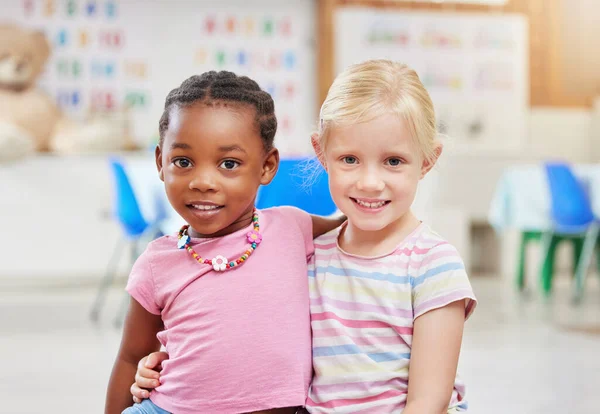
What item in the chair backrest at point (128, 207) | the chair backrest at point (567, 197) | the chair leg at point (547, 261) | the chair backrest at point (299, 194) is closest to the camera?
the chair backrest at point (299, 194)

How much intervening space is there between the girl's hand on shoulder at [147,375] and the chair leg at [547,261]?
3.47m

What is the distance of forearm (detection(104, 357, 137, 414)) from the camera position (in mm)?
1038

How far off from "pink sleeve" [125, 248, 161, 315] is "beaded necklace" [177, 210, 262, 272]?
51 millimetres

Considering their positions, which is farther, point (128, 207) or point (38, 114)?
point (38, 114)

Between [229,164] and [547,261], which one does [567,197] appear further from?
[229,164]

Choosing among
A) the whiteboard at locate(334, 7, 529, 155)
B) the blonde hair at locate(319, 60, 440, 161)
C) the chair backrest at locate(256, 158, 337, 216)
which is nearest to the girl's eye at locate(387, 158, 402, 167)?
the blonde hair at locate(319, 60, 440, 161)

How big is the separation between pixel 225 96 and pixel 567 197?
3.23 m

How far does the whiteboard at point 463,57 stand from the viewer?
621cm

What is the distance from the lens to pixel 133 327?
1.03 meters

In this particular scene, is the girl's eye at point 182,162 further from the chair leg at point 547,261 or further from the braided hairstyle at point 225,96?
the chair leg at point 547,261

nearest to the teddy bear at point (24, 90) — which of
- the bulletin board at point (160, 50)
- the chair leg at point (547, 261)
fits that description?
the bulletin board at point (160, 50)

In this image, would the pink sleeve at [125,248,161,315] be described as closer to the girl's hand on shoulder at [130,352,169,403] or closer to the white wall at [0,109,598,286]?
the girl's hand on shoulder at [130,352,169,403]

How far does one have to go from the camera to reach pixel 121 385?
104 centimetres

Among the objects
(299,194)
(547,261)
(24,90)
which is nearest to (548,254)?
(547,261)
